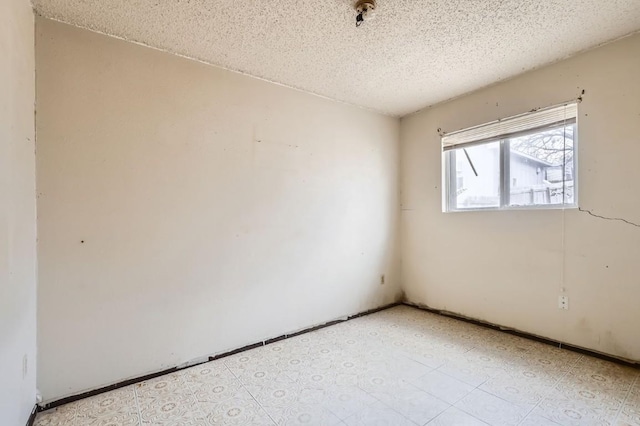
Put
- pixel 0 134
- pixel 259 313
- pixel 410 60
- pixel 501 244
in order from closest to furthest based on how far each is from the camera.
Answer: pixel 0 134
pixel 410 60
pixel 259 313
pixel 501 244

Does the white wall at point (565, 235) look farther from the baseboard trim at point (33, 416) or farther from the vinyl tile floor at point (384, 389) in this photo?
the baseboard trim at point (33, 416)

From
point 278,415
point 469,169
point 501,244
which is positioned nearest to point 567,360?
point 501,244

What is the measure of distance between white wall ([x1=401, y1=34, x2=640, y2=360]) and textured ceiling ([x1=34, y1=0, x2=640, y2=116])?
25 centimetres

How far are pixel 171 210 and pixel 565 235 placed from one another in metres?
3.07

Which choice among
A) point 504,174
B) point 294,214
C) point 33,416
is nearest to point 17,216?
point 33,416

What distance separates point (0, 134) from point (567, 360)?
141 inches

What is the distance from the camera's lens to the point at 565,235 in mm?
2322

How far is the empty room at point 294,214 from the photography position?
165 cm

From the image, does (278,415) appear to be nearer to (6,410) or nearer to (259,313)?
(259,313)

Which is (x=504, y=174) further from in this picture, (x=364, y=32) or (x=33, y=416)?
(x=33, y=416)

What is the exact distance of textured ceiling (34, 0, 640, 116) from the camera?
1.72 m

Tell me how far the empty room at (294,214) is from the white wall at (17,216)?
18mm

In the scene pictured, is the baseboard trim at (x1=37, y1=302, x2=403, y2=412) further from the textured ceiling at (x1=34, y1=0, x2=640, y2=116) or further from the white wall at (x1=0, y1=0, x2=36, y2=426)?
the textured ceiling at (x1=34, y1=0, x2=640, y2=116)

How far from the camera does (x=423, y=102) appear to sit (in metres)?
3.19
